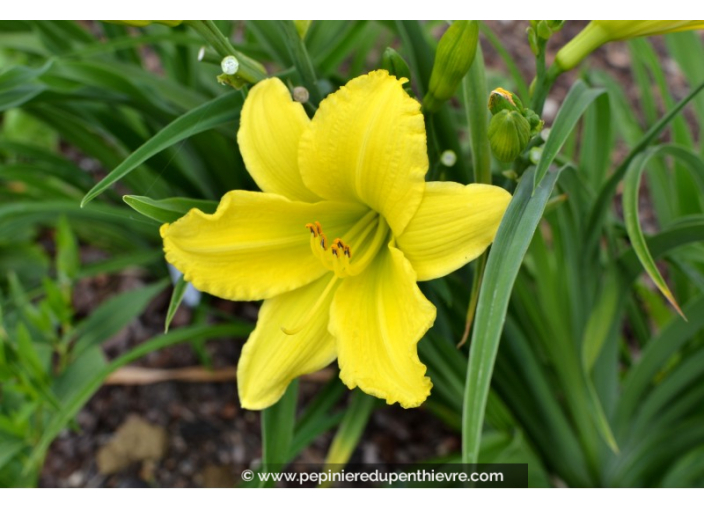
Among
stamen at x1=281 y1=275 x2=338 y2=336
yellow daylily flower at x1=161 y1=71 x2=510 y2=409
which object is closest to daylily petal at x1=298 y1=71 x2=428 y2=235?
yellow daylily flower at x1=161 y1=71 x2=510 y2=409

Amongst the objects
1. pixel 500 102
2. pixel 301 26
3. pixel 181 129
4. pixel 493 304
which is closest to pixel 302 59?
pixel 301 26

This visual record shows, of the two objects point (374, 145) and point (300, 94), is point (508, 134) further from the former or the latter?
point (300, 94)

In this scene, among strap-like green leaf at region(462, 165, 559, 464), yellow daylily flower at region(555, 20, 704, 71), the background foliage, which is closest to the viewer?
strap-like green leaf at region(462, 165, 559, 464)

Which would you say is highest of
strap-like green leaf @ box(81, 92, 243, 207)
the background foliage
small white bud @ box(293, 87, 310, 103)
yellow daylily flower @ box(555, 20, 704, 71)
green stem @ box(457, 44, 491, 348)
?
yellow daylily flower @ box(555, 20, 704, 71)

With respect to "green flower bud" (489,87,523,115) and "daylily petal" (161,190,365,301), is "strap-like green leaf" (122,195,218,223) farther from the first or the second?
"green flower bud" (489,87,523,115)

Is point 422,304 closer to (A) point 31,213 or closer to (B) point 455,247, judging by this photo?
(B) point 455,247

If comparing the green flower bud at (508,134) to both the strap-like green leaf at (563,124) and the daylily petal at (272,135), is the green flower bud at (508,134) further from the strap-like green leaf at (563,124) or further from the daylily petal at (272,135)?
the daylily petal at (272,135)
